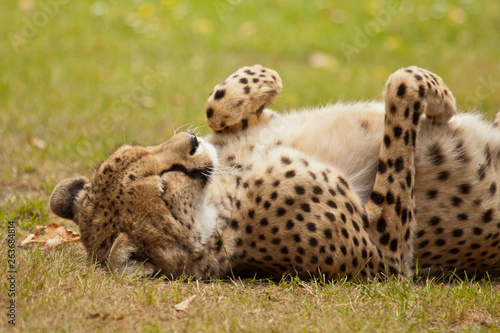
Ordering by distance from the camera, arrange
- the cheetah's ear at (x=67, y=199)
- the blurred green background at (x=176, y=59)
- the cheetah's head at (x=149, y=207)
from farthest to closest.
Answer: the blurred green background at (x=176, y=59) < the cheetah's ear at (x=67, y=199) < the cheetah's head at (x=149, y=207)

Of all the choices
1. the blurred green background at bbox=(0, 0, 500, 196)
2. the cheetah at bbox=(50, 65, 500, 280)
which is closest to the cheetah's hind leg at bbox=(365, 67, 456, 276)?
the cheetah at bbox=(50, 65, 500, 280)

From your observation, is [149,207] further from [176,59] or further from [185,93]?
[176,59]

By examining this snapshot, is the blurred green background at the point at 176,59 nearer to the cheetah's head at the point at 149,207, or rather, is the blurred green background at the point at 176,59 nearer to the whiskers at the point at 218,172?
the cheetah's head at the point at 149,207

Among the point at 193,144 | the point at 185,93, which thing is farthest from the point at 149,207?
the point at 185,93

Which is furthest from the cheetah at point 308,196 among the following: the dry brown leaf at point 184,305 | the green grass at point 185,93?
the dry brown leaf at point 184,305

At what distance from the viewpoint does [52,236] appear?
414 centimetres

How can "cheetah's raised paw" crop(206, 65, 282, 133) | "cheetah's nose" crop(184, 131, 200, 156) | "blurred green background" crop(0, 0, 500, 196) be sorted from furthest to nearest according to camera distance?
"blurred green background" crop(0, 0, 500, 196) → "cheetah's raised paw" crop(206, 65, 282, 133) → "cheetah's nose" crop(184, 131, 200, 156)

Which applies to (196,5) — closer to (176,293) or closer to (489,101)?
(489,101)

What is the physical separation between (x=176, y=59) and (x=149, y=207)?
19.2 ft

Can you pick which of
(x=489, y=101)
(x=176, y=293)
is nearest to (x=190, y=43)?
(x=489, y=101)

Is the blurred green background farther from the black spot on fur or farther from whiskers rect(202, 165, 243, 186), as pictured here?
whiskers rect(202, 165, 243, 186)

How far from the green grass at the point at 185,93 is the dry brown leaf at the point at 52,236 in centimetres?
10

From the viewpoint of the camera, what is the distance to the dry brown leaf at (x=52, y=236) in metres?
3.93

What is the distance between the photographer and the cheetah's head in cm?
334
